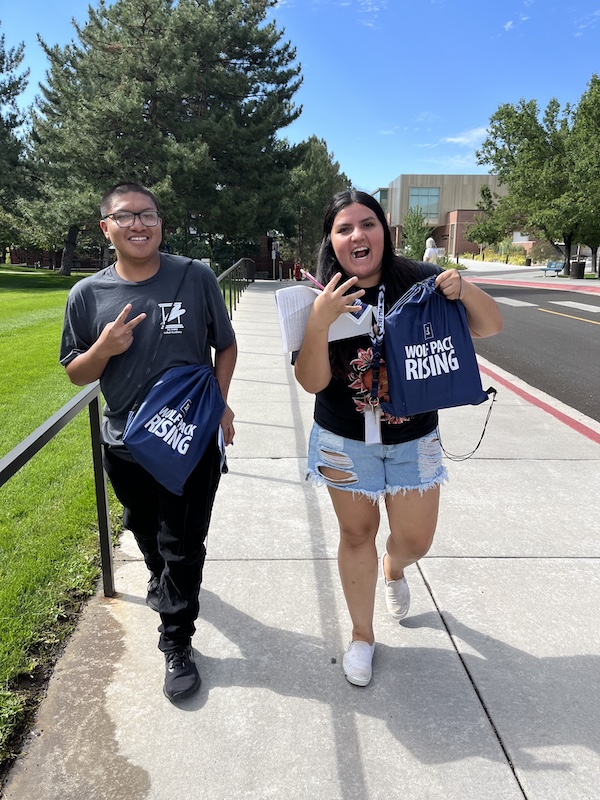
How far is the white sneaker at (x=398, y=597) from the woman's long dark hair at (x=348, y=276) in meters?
1.08

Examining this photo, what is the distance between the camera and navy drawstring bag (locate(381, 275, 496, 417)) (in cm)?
207

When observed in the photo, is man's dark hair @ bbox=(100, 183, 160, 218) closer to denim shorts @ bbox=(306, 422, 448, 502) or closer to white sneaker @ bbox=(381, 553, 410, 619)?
denim shorts @ bbox=(306, 422, 448, 502)

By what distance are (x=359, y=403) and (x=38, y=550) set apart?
2.22 metres

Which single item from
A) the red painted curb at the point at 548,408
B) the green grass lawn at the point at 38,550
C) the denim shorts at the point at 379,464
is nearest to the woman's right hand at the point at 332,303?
the denim shorts at the point at 379,464

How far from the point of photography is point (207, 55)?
23469mm

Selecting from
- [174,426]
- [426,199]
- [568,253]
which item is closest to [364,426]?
[174,426]

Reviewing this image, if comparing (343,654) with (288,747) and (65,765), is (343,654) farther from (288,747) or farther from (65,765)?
(65,765)

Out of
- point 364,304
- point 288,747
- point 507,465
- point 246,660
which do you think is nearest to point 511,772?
point 288,747

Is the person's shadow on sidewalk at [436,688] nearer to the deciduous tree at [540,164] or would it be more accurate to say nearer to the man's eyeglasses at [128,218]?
the man's eyeglasses at [128,218]

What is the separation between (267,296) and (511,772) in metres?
18.1

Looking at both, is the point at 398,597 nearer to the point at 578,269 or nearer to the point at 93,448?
the point at 93,448

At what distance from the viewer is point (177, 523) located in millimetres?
2303

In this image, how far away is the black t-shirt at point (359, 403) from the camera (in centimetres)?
215

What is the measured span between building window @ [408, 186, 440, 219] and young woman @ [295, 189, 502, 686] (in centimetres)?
7638
